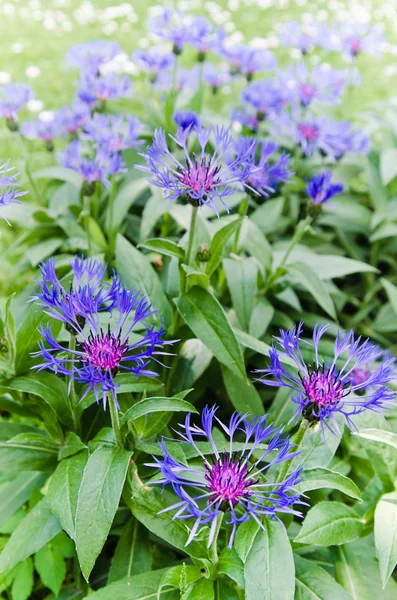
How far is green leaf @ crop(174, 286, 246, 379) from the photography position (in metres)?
1.82

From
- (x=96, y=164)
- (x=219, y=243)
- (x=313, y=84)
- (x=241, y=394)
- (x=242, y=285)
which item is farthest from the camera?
(x=313, y=84)

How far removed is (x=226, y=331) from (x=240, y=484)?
0.56m

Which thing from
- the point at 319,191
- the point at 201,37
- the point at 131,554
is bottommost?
the point at 131,554

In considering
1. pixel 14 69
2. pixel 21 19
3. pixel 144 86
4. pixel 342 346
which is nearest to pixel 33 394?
pixel 342 346

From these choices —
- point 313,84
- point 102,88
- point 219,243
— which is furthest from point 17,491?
point 313,84

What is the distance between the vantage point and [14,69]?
5375mm

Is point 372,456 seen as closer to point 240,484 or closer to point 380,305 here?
point 240,484

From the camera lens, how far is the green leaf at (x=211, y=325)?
5.96 feet

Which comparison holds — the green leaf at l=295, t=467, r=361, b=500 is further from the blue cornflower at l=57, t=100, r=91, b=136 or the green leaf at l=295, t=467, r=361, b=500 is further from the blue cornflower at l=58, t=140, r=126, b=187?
the blue cornflower at l=57, t=100, r=91, b=136

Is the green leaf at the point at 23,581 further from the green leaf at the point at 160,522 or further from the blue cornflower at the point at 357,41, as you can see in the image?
the blue cornflower at the point at 357,41

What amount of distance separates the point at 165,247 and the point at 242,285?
41cm

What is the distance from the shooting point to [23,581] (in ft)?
6.25

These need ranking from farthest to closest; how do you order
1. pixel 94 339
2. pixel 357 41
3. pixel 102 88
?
pixel 357 41
pixel 102 88
pixel 94 339

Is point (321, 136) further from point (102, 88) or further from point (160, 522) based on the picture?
point (160, 522)
